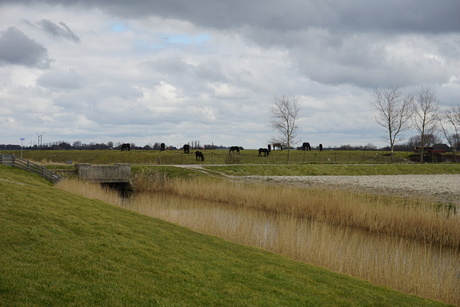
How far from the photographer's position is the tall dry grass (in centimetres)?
1190

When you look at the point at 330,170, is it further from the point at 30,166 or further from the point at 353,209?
the point at 30,166

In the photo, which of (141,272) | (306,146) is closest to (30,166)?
(141,272)

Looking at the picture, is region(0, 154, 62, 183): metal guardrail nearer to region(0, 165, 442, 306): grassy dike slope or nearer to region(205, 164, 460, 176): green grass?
region(205, 164, 460, 176): green grass

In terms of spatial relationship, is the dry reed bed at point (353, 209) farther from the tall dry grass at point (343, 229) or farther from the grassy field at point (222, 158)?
the grassy field at point (222, 158)

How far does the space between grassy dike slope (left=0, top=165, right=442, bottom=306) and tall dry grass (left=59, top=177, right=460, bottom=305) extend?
159 centimetres

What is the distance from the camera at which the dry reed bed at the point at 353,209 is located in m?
17.3

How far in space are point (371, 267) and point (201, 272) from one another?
17.5 ft

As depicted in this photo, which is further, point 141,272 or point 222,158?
point 222,158

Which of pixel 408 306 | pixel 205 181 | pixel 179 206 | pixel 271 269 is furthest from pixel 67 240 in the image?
pixel 205 181

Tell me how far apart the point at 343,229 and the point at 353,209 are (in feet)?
5.34

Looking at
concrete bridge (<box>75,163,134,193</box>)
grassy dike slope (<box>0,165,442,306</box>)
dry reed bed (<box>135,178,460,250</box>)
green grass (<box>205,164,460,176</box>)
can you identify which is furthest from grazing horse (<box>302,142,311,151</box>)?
grassy dike slope (<box>0,165,442,306</box>)

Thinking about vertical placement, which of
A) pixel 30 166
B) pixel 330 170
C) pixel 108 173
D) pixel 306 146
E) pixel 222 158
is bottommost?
pixel 108 173

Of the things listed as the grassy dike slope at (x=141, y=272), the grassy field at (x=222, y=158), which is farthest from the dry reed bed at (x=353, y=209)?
the grassy field at (x=222, y=158)

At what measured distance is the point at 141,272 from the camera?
8727 mm
